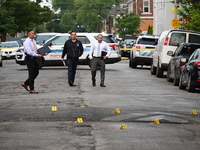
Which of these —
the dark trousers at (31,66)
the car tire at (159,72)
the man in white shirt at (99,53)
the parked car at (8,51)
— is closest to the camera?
the dark trousers at (31,66)

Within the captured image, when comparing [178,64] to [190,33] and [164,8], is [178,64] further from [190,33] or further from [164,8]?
[164,8]

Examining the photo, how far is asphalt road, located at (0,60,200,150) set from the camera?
28.1ft

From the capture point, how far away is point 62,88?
19.1m

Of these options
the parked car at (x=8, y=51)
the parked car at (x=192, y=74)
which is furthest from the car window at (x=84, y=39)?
the parked car at (x=8, y=51)

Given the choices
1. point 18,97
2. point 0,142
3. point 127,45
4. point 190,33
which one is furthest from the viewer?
point 127,45

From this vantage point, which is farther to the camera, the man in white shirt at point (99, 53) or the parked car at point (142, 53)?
Answer: the parked car at point (142, 53)

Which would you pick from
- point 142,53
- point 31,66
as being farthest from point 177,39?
point 31,66

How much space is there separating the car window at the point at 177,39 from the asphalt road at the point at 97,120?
8169 mm

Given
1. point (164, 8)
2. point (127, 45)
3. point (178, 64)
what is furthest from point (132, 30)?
Result: point (178, 64)

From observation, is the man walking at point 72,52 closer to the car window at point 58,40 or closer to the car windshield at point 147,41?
the car window at point 58,40

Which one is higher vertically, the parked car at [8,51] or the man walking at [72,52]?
the man walking at [72,52]

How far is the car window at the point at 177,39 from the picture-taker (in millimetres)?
26250

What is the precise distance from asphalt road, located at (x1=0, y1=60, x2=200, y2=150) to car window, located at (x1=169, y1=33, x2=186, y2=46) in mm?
8169

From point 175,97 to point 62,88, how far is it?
13.4 ft
